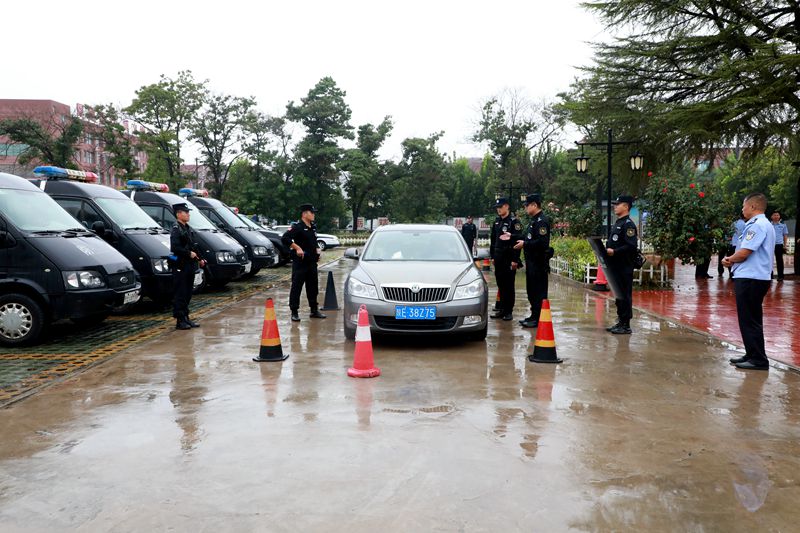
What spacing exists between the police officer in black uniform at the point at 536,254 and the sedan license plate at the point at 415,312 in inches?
97.1

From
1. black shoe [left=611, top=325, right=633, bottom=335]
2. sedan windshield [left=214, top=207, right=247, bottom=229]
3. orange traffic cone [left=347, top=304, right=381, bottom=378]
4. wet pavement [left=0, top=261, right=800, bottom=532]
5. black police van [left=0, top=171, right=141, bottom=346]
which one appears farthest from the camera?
sedan windshield [left=214, top=207, right=247, bottom=229]

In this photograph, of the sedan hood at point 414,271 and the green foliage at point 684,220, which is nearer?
the sedan hood at point 414,271

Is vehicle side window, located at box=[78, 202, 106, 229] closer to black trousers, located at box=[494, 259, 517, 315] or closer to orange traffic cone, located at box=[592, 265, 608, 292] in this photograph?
black trousers, located at box=[494, 259, 517, 315]

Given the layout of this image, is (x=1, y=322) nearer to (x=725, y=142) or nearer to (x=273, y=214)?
(x=725, y=142)

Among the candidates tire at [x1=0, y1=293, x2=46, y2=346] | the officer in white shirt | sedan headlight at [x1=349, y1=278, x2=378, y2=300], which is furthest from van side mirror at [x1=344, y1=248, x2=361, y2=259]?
the officer in white shirt

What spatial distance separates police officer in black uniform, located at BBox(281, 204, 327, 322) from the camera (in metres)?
9.96

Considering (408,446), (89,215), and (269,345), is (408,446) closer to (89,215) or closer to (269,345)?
(269,345)

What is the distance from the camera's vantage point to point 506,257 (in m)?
10.0

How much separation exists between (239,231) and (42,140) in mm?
26764

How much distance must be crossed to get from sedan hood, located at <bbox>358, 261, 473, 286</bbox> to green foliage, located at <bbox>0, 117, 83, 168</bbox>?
111 ft

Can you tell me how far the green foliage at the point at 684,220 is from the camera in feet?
46.7

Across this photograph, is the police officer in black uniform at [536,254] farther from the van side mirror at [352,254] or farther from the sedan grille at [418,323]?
the van side mirror at [352,254]

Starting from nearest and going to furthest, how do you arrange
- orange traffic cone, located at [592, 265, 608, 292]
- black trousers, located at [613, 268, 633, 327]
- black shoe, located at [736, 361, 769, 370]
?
black shoe, located at [736, 361, 769, 370] < black trousers, located at [613, 268, 633, 327] < orange traffic cone, located at [592, 265, 608, 292]

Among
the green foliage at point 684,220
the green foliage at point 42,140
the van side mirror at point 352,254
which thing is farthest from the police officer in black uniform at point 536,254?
the green foliage at point 42,140
